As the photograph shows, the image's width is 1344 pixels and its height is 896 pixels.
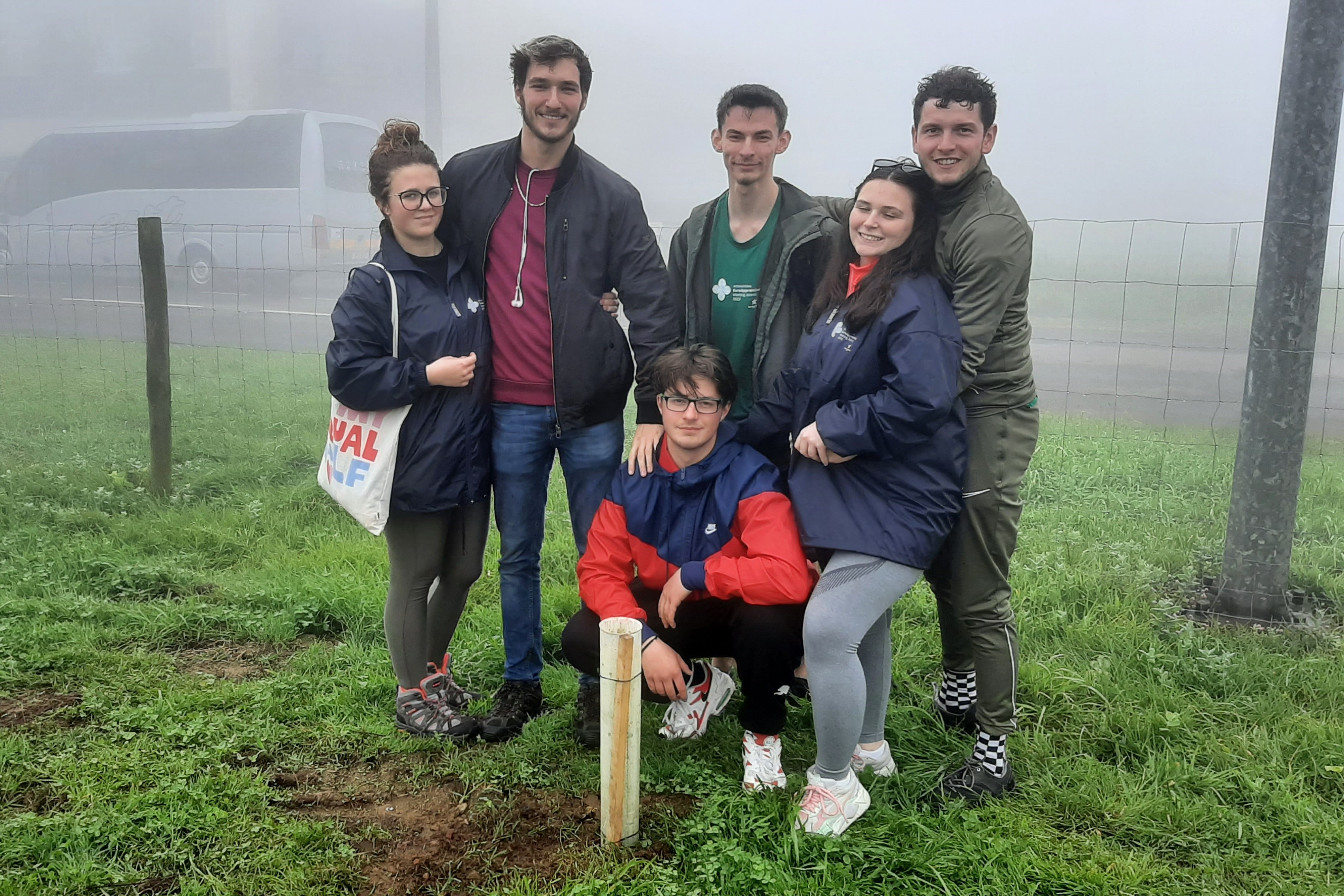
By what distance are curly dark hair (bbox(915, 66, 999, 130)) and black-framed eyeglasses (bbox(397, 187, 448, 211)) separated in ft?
4.32

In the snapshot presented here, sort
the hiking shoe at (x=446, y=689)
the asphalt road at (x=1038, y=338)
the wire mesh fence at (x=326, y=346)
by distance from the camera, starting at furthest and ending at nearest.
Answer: the asphalt road at (x=1038, y=338), the wire mesh fence at (x=326, y=346), the hiking shoe at (x=446, y=689)

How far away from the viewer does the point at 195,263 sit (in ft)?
50.9

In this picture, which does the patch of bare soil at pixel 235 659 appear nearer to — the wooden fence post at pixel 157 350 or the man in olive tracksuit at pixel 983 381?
the wooden fence post at pixel 157 350

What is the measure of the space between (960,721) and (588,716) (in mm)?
1140

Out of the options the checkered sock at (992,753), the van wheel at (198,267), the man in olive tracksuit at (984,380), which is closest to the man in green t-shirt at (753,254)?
the man in olive tracksuit at (984,380)

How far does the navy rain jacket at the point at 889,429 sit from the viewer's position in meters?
2.28

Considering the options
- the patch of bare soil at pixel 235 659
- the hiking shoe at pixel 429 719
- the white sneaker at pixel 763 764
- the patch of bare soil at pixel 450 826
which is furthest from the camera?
the patch of bare soil at pixel 235 659

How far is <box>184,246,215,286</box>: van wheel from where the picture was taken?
15414 millimetres

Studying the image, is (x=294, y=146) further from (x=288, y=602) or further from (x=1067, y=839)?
(x=1067, y=839)

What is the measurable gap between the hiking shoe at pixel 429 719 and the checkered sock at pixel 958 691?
145 centimetres

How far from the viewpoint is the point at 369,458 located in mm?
2748

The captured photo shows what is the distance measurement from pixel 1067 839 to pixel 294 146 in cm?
1577

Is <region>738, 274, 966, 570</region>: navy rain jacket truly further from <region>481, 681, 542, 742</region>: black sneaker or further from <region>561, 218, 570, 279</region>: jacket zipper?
<region>481, 681, 542, 742</region>: black sneaker

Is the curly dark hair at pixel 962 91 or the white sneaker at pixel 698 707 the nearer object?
the curly dark hair at pixel 962 91
